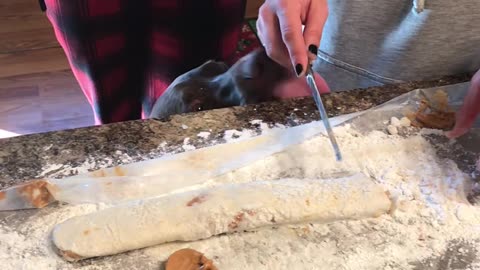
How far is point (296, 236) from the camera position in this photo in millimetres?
688

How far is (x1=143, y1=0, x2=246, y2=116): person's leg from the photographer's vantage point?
1.16 meters

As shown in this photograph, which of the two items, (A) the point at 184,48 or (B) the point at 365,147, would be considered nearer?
(B) the point at 365,147

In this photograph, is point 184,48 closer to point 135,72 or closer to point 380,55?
point 135,72

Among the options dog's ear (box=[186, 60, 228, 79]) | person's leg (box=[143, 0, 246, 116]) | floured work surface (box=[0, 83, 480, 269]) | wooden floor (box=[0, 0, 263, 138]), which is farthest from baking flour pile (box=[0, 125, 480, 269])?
wooden floor (box=[0, 0, 263, 138])

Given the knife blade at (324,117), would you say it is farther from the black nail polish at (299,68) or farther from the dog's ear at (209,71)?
the dog's ear at (209,71)

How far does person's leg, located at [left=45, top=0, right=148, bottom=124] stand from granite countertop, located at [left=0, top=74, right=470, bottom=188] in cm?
38

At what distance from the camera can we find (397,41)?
920mm

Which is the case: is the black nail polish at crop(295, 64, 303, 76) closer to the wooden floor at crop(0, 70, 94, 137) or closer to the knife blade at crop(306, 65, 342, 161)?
the knife blade at crop(306, 65, 342, 161)

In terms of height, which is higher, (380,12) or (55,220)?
(380,12)

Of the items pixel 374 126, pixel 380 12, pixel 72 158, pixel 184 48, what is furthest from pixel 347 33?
pixel 72 158

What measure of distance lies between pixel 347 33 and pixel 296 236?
420 millimetres

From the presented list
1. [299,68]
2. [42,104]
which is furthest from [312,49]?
[42,104]

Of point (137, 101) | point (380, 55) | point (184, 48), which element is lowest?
point (137, 101)

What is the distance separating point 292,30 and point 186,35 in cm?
48
